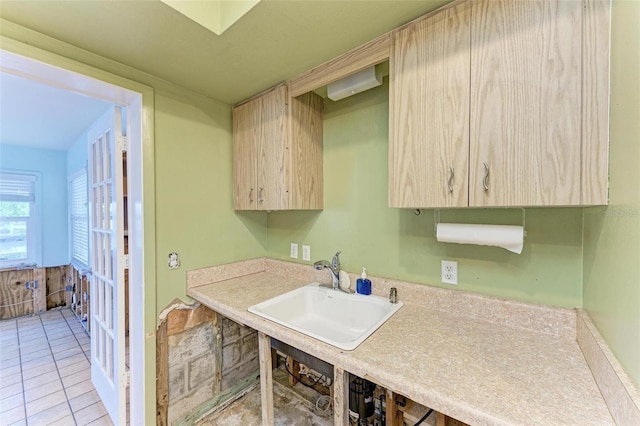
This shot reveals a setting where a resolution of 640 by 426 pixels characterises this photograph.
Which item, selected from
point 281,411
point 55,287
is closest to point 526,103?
point 281,411

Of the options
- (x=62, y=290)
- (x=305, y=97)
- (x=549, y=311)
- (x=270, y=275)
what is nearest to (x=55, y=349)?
(x=62, y=290)

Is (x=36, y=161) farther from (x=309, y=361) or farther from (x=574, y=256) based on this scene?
(x=574, y=256)

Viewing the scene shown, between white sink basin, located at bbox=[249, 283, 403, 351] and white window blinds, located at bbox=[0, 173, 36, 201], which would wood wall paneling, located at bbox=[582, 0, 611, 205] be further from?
white window blinds, located at bbox=[0, 173, 36, 201]

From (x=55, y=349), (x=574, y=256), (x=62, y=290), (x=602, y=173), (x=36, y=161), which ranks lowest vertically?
(x=55, y=349)

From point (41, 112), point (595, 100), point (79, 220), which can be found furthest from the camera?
point (79, 220)

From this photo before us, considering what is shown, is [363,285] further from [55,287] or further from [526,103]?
[55,287]

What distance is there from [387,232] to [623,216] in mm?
945

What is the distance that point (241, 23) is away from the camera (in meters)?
1.08

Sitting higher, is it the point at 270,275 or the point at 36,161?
the point at 36,161

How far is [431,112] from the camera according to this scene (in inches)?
41.3

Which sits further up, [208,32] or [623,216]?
[208,32]

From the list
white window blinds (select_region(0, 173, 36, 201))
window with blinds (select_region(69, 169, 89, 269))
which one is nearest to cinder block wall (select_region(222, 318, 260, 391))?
window with blinds (select_region(69, 169, 89, 269))

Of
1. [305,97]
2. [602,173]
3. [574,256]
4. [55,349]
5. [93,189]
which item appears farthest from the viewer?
[55,349]

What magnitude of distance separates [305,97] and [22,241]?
481cm
